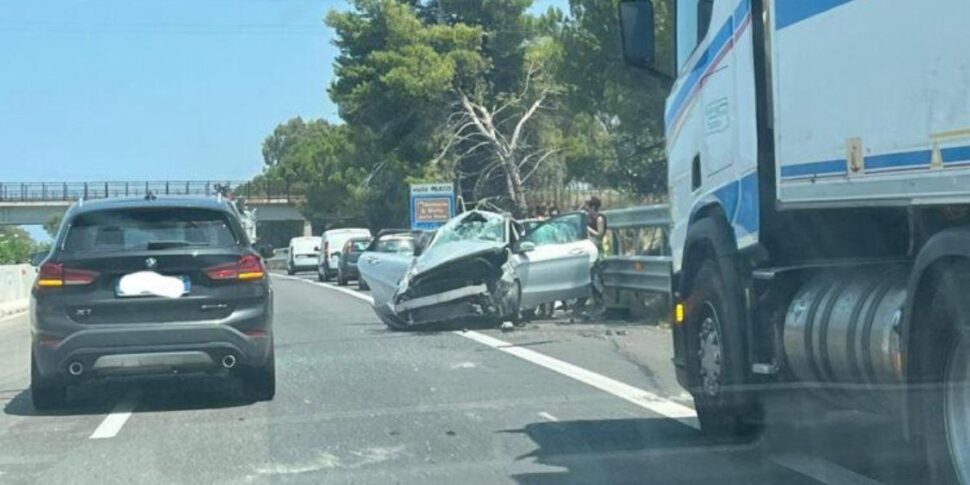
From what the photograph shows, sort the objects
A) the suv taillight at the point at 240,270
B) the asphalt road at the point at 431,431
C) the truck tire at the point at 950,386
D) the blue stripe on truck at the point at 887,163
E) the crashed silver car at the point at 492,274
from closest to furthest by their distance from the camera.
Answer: the blue stripe on truck at the point at 887,163, the truck tire at the point at 950,386, the asphalt road at the point at 431,431, the suv taillight at the point at 240,270, the crashed silver car at the point at 492,274

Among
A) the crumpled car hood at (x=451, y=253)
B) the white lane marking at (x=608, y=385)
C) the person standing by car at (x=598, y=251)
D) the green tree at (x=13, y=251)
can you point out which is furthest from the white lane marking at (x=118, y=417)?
the green tree at (x=13, y=251)

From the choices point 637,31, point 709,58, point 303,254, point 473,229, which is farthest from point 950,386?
point 303,254

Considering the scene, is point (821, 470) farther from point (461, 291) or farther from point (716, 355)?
point (461, 291)

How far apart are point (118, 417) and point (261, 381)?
47.6 inches

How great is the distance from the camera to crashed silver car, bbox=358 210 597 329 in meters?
16.8

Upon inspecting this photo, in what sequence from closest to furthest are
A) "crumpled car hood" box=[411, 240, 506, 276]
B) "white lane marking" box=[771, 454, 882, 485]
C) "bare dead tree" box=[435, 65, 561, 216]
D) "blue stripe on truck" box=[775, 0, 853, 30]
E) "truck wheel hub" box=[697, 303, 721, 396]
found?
"blue stripe on truck" box=[775, 0, 853, 30], "white lane marking" box=[771, 454, 882, 485], "truck wheel hub" box=[697, 303, 721, 396], "crumpled car hood" box=[411, 240, 506, 276], "bare dead tree" box=[435, 65, 561, 216]

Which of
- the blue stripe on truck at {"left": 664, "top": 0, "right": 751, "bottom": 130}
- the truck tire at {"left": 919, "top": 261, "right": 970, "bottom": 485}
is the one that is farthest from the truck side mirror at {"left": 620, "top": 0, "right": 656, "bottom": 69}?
the truck tire at {"left": 919, "top": 261, "right": 970, "bottom": 485}

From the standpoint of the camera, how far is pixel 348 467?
7789 mm

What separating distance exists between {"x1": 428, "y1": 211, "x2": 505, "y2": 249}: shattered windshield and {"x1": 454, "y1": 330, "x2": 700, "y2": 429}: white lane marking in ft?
7.39

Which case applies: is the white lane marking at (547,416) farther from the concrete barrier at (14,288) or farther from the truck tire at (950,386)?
the concrete barrier at (14,288)

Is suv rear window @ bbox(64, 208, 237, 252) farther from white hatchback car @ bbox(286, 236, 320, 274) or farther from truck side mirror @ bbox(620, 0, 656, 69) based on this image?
white hatchback car @ bbox(286, 236, 320, 274)

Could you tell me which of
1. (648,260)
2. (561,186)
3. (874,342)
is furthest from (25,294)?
(874,342)

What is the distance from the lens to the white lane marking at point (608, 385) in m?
9.59

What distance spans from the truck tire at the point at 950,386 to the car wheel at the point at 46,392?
698 cm
